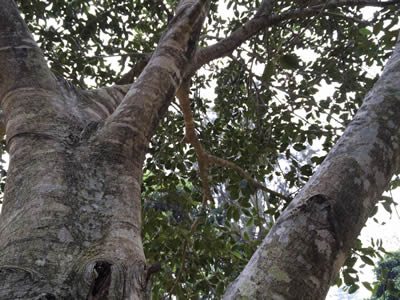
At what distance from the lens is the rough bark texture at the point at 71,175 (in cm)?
70

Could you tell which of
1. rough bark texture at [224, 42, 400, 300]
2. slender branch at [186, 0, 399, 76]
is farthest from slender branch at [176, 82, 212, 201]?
rough bark texture at [224, 42, 400, 300]

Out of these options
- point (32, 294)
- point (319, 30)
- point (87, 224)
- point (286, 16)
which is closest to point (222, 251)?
point (286, 16)

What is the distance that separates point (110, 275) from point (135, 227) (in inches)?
8.7

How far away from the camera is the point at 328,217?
2.51 feet

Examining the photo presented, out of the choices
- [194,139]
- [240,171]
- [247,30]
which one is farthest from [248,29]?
[240,171]

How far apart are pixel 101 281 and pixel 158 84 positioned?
840 mm

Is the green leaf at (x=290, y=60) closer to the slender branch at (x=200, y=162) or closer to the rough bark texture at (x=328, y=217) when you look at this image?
the rough bark texture at (x=328, y=217)

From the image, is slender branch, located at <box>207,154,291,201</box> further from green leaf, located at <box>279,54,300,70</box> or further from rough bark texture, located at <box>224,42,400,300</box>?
rough bark texture, located at <box>224,42,400,300</box>

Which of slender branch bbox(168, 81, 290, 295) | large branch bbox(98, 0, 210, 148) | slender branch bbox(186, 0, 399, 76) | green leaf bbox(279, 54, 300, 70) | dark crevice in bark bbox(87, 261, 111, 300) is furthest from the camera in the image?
slender branch bbox(168, 81, 290, 295)

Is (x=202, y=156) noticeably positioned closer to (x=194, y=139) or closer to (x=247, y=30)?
(x=194, y=139)

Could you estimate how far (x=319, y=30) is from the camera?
3896 mm

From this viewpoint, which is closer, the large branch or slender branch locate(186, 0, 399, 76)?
the large branch

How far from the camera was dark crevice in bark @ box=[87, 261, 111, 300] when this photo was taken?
669 mm

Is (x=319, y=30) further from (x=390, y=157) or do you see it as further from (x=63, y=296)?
(x=63, y=296)
